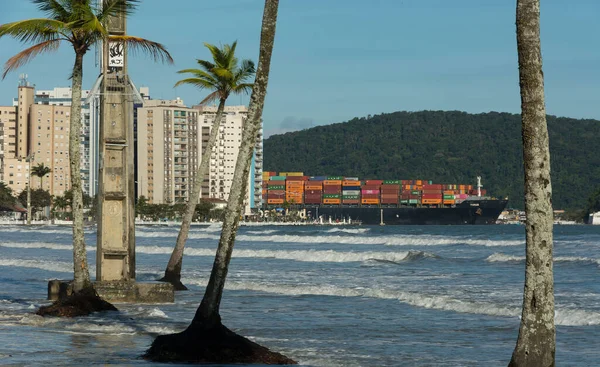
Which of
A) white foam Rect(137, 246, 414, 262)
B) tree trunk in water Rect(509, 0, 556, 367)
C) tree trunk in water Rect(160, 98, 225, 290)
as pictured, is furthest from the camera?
white foam Rect(137, 246, 414, 262)

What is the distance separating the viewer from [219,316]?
12.0 metres

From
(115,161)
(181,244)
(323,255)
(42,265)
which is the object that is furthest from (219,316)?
(323,255)

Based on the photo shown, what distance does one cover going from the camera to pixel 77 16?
1723 centimetres

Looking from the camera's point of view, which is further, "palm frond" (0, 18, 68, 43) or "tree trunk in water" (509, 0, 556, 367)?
"palm frond" (0, 18, 68, 43)

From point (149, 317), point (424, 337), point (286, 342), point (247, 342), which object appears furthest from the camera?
point (149, 317)

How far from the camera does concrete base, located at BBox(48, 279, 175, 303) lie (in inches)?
778

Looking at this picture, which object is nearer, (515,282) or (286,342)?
(286,342)

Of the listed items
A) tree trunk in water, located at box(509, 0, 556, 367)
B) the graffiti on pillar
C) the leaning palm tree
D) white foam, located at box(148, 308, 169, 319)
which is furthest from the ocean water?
the graffiti on pillar

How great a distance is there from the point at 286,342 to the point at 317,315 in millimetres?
4744

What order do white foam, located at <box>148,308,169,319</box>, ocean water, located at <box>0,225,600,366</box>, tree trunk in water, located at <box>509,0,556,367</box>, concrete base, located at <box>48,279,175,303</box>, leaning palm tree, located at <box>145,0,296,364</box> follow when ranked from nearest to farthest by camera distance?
tree trunk in water, located at <box>509,0,556,367</box> < leaning palm tree, located at <box>145,0,296,364</box> < ocean water, located at <box>0,225,600,366</box> < white foam, located at <box>148,308,169,319</box> < concrete base, located at <box>48,279,175,303</box>

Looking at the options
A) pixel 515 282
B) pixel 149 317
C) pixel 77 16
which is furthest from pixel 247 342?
A: pixel 515 282

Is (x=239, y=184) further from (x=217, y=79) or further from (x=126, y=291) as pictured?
(x=217, y=79)

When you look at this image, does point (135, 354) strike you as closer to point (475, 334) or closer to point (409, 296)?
point (475, 334)

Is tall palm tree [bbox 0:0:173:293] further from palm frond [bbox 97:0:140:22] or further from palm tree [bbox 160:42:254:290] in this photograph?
palm tree [bbox 160:42:254:290]
